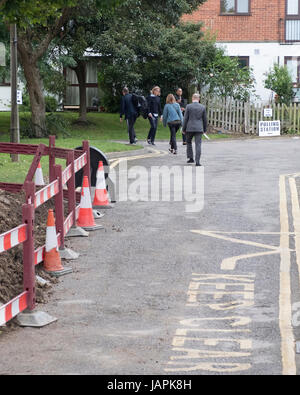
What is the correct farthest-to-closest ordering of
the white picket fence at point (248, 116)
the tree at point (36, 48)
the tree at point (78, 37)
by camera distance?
the white picket fence at point (248, 116)
the tree at point (78, 37)
the tree at point (36, 48)

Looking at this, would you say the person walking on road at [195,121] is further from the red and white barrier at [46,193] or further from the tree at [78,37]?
the tree at [78,37]

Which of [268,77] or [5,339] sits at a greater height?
[268,77]

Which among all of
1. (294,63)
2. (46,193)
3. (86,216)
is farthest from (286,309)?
(294,63)

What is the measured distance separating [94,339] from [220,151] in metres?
18.6

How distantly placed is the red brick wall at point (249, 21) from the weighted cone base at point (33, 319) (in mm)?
35273

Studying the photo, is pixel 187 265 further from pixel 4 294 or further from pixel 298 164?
pixel 298 164

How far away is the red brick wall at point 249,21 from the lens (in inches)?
1645

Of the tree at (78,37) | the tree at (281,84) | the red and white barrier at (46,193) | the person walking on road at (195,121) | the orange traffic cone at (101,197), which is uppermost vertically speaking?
the tree at (78,37)

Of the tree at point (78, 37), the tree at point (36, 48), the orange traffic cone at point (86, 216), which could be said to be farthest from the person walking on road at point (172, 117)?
the orange traffic cone at point (86, 216)

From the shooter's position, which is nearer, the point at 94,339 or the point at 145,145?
the point at 94,339

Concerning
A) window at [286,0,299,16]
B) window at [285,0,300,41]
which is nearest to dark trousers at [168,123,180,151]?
window at [285,0,300,41]

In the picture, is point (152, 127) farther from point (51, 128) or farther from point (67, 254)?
point (67, 254)

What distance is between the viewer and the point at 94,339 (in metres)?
7.29
